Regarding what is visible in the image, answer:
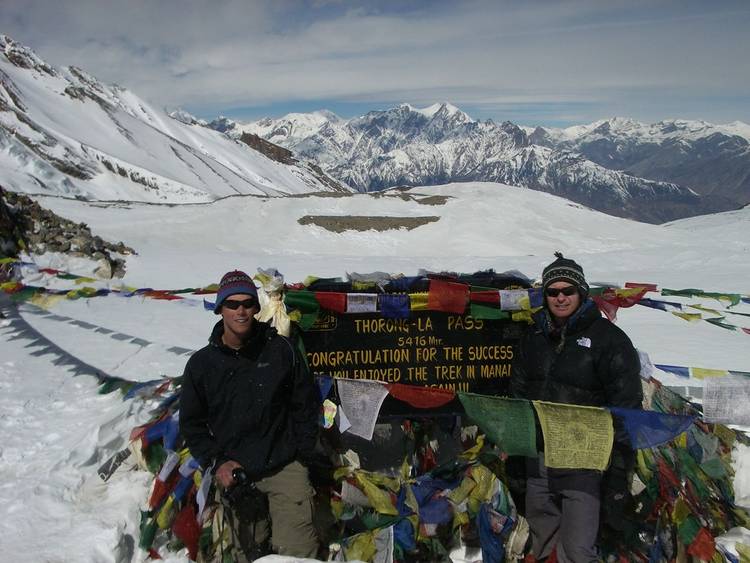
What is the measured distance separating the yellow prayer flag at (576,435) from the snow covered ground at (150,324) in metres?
1.93

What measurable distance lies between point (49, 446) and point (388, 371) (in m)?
3.29

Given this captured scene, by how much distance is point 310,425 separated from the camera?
3.87m

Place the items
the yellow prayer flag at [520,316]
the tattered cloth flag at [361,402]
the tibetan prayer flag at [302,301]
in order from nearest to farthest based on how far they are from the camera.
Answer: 1. the tattered cloth flag at [361,402]
2. the tibetan prayer flag at [302,301]
3. the yellow prayer flag at [520,316]

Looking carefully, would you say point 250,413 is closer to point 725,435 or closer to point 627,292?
point 627,292

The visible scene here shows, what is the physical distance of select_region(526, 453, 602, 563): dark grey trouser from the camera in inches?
143

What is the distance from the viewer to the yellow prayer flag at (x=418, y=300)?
4891mm

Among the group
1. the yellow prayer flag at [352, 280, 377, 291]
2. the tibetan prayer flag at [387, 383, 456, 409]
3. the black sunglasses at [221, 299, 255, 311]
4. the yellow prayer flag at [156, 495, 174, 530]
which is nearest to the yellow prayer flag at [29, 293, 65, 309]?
the yellow prayer flag at [156, 495, 174, 530]

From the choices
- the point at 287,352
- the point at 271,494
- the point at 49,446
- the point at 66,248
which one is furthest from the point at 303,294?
the point at 66,248

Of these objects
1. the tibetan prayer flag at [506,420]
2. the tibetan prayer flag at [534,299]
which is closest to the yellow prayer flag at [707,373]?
the tibetan prayer flag at [534,299]

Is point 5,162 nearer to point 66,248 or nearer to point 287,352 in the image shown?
point 66,248

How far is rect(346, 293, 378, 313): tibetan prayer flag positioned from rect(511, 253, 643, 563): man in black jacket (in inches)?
54.1

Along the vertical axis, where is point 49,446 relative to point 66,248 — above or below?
below

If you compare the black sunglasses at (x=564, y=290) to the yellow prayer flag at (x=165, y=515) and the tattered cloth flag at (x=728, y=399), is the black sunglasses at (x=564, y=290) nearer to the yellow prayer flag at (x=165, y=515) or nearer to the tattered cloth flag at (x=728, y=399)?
the tattered cloth flag at (x=728, y=399)

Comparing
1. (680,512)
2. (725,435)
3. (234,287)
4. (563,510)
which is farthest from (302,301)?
(725,435)
